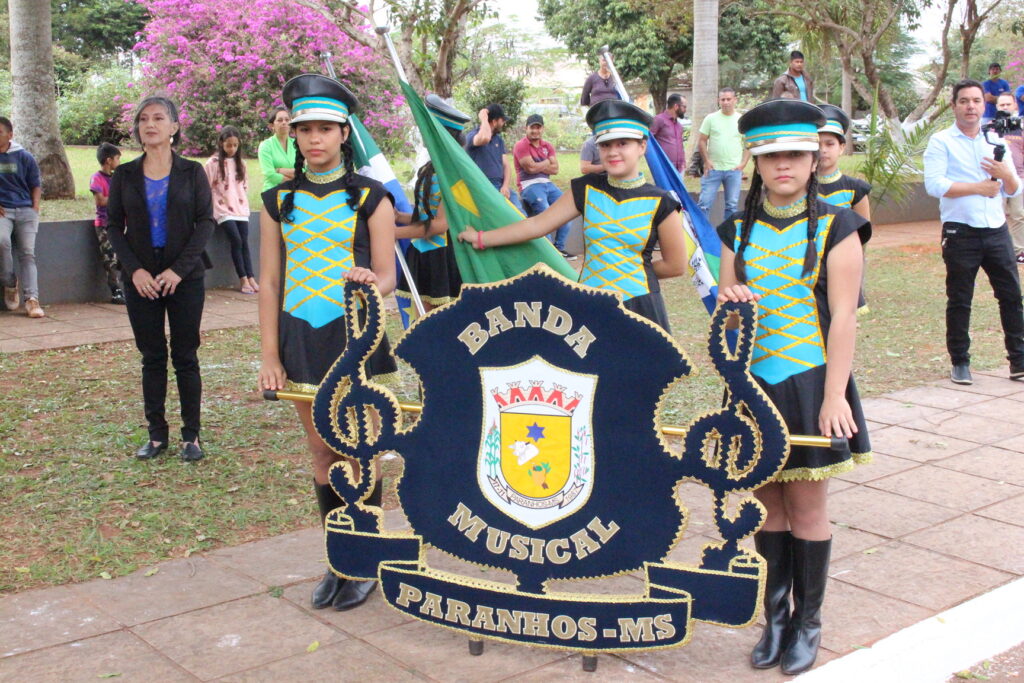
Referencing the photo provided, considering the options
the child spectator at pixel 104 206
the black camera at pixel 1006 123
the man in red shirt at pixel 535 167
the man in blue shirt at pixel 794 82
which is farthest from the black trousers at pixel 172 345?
the man in blue shirt at pixel 794 82

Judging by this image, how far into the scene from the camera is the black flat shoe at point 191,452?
608 centimetres

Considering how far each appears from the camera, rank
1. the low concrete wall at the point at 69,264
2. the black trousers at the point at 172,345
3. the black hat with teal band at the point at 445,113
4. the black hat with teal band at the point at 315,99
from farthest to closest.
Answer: the low concrete wall at the point at 69,264, the black trousers at the point at 172,345, the black hat with teal band at the point at 445,113, the black hat with teal band at the point at 315,99

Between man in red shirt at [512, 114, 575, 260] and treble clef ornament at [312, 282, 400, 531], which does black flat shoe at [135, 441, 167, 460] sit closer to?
treble clef ornament at [312, 282, 400, 531]

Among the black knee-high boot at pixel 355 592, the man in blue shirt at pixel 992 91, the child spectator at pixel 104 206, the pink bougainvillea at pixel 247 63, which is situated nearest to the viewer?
the black knee-high boot at pixel 355 592

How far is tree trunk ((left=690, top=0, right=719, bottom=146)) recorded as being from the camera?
17.4 m

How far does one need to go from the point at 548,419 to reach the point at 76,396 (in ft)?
16.1

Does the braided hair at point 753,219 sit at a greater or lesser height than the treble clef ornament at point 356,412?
greater

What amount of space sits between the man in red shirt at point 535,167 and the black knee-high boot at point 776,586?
940 centimetres

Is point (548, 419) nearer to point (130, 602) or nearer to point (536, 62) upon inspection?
point (130, 602)

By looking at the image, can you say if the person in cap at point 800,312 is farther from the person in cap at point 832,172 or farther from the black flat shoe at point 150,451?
the black flat shoe at point 150,451

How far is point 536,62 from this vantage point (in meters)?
46.1

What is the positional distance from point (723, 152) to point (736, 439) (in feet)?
37.1

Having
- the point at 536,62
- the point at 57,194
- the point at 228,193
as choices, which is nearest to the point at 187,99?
the point at 57,194

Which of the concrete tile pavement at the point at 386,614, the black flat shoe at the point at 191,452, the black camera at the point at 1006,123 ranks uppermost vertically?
the black camera at the point at 1006,123
